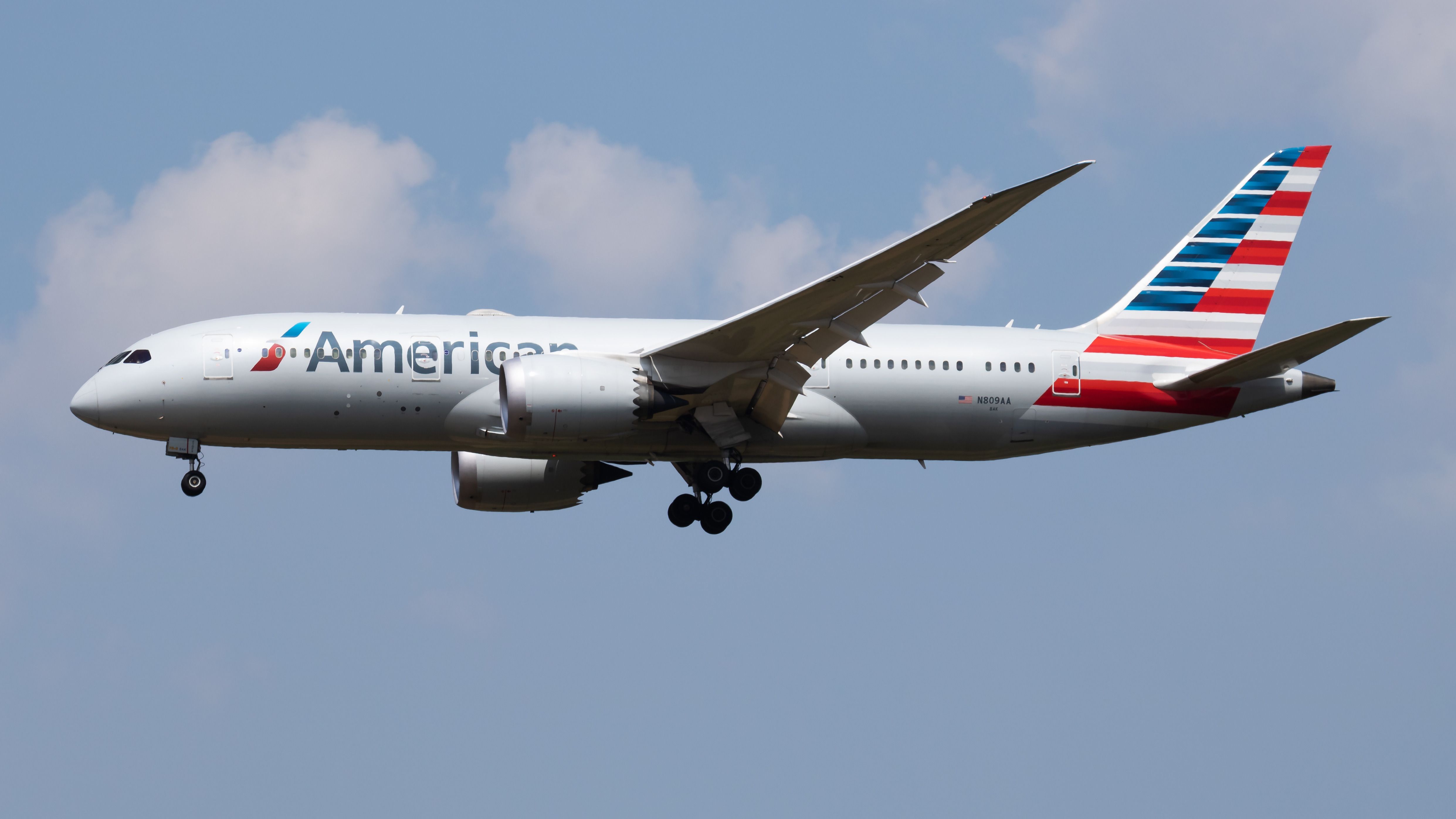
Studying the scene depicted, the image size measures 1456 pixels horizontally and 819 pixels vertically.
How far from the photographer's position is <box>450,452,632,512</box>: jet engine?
37906mm

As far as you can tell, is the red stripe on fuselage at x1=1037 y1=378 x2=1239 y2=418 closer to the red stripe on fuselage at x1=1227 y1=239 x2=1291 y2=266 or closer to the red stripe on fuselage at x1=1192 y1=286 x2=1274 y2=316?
the red stripe on fuselage at x1=1192 y1=286 x2=1274 y2=316

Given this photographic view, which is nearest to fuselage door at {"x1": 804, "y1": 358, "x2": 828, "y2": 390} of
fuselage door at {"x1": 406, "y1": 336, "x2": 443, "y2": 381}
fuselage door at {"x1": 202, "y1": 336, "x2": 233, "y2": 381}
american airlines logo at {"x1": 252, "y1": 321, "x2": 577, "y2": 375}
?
american airlines logo at {"x1": 252, "y1": 321, "x2": 577, "y2": 375}

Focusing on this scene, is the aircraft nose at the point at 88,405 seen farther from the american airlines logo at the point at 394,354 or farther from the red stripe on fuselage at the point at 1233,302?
the red stripe on fuselage at the point at 1233,302

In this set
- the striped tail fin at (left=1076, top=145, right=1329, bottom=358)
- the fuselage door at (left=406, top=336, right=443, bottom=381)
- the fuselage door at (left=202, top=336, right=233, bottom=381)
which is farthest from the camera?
the striped tail fin at (left=1076, top=145, right=1329, bottom=358)

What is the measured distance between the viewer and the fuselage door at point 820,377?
3378 centimetres

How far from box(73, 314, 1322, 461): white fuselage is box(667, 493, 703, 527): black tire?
75.7 inches

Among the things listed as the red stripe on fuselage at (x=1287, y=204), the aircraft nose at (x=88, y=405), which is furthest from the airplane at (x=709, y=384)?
the red stripe on fuselage at (x=1287, y=204)

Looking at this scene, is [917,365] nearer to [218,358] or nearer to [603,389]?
[603,389]

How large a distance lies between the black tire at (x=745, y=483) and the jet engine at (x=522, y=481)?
4.99 metres

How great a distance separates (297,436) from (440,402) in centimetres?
289

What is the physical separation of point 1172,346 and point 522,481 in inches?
589

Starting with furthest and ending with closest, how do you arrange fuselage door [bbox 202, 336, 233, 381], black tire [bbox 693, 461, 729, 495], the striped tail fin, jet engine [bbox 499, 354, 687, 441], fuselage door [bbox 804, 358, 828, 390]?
the striped tail fin < black tire [bbox 693, 461, 729, 495] < fuselage door [bbox 804, 358, 828, 390] < fuselage door [bbox 202, 336, 233, 381] < jet engine [bbox 499, 354, 687, 441]

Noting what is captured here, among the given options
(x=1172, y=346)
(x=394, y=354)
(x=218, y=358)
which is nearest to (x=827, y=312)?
(x=394, y=354)

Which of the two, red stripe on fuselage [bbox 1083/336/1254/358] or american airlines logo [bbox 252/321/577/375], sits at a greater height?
red stripe on fuselage [bbox 1083/336/1254/358]
